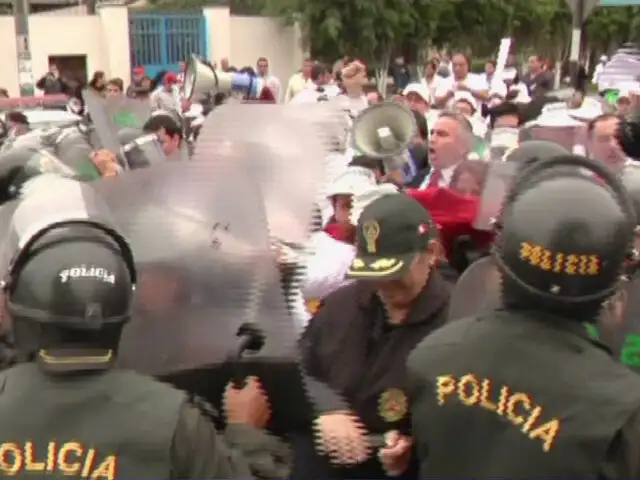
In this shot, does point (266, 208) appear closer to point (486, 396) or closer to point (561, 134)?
point (486, 396)

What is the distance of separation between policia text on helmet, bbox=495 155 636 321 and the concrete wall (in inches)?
771

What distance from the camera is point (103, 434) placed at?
197 centimetres

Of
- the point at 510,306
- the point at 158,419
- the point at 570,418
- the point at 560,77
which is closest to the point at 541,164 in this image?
the point at 510,306

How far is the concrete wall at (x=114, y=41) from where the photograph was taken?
20.8 m

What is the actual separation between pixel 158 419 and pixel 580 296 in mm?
880

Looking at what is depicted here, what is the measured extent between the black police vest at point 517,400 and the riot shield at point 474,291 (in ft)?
1.93

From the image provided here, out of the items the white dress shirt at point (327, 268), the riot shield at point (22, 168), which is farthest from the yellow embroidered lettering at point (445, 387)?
the riot shield at point (22, 168)

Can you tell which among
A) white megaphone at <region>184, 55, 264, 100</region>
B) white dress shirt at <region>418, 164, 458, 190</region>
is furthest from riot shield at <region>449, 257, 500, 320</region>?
white megaphone at <region>184, 55, 264, 100</region>

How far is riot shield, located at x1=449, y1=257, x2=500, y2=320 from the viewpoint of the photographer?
2.78 metres

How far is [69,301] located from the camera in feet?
6.62

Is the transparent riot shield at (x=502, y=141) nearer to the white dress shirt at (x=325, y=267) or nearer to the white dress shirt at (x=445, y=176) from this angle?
the white dress shirt at (x=445, y=176)

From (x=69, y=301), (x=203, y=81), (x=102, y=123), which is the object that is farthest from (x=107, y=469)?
(x=203, y=81)

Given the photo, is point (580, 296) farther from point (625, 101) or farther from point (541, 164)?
point (625, 101)

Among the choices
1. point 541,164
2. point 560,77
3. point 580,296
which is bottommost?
point 560,77
